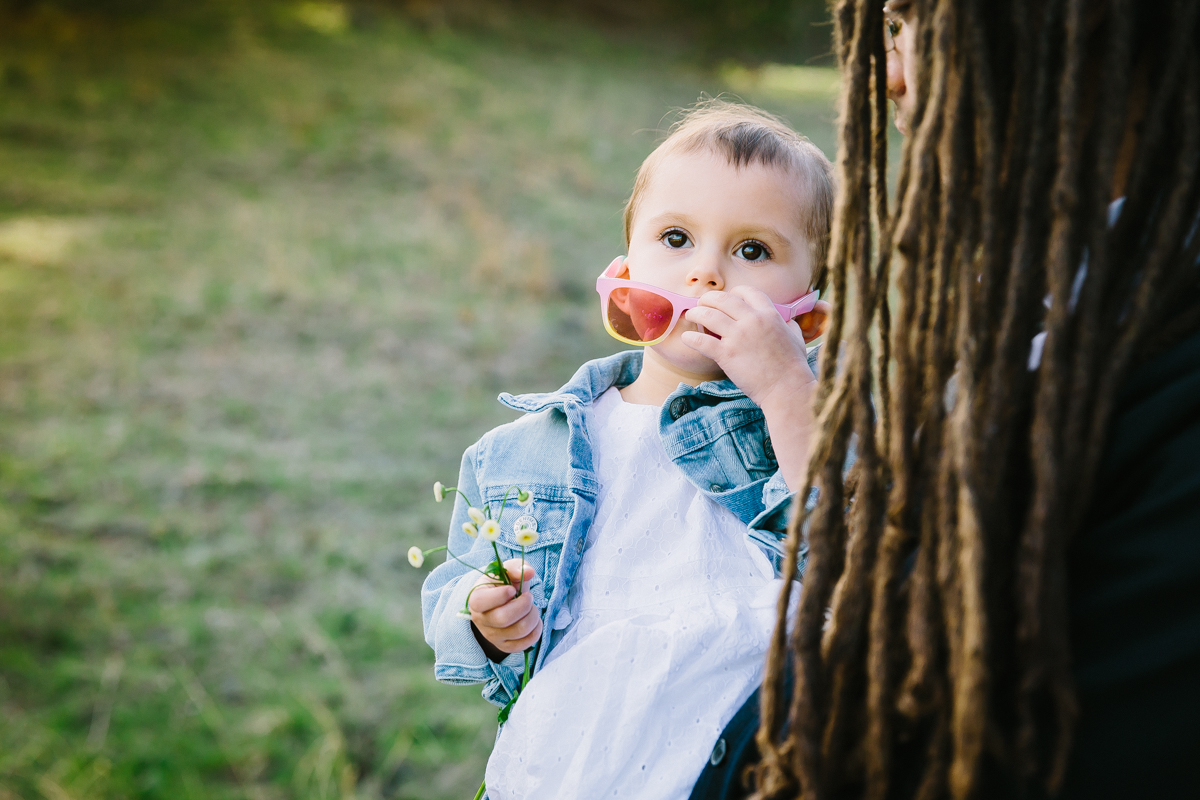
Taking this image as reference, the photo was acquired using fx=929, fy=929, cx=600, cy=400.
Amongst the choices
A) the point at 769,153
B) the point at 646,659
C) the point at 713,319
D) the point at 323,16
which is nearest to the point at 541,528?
the point at 646,659

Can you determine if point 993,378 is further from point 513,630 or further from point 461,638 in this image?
point 461,638

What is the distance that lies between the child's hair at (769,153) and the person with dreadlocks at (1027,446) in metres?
0.59

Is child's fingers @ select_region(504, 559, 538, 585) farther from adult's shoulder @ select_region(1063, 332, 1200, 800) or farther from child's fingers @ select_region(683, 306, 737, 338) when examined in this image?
adult's shoulder @ select_region(1063, 332, 1200, 800)

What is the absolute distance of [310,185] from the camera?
8742 mm

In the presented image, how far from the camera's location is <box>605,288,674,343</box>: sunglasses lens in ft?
4.92

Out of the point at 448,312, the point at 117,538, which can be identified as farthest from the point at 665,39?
the point at 117,538

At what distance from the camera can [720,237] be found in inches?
59.7

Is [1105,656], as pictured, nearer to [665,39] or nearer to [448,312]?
[448,312]

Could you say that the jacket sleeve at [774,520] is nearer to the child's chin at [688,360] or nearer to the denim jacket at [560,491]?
the denim jacket at [560,491]

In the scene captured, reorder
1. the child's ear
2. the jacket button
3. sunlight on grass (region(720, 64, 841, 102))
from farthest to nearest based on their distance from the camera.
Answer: sunlight on grass (region(720, 64, 841, 102)) < the child's ear < the jacket button

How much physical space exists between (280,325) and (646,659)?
230 inches

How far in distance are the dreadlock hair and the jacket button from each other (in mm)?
153

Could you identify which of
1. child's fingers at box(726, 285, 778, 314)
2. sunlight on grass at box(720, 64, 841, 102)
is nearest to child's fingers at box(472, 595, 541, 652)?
child's fingers at box(726, 285, 778, 314)

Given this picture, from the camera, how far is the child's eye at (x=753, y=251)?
60.4 inches
